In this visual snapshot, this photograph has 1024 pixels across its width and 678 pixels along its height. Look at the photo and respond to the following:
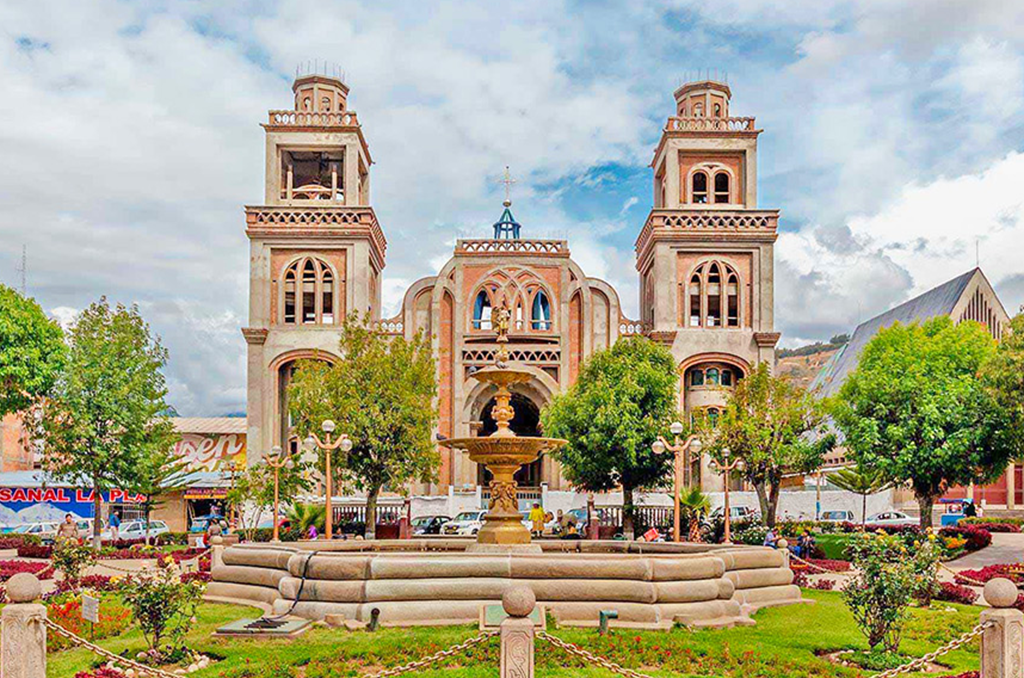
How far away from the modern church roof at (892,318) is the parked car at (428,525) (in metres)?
26.6

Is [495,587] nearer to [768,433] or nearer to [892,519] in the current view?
[768,433]

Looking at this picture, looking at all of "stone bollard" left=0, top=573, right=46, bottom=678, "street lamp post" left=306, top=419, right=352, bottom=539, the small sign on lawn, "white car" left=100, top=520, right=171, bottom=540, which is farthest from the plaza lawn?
"white car" left=100, top=520, right=171, bottom=540

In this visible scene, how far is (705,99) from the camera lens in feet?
166

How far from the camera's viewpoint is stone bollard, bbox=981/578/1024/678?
8727mm

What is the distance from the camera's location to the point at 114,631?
13.7 meters

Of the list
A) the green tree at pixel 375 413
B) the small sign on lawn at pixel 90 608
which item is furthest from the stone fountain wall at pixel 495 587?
the green tree at pixel 375 413

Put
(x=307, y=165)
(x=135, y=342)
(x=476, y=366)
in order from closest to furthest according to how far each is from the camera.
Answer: (x=135, y=342) < (x=476, y=366) < (x=307, y=165)

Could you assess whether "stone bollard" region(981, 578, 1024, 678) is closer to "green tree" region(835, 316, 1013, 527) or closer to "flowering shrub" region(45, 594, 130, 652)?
"flowering shrub" region(45, 594, 130, 652)

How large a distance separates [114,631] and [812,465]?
26885mm

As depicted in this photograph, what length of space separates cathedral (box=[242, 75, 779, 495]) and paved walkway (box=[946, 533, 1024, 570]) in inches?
632

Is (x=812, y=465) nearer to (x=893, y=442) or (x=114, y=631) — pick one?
(x=893, y=442)

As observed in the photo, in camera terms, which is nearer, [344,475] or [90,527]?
[344,475]

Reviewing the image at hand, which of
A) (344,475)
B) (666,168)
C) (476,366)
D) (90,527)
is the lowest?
(90,527)

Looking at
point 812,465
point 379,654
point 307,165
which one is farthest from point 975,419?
point 307,165
